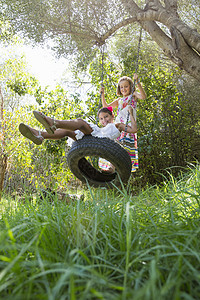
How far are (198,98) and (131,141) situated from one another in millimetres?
3497

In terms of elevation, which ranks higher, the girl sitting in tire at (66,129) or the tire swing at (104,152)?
the girl sitting in tire at (66,129)

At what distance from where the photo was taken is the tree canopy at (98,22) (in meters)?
3.41

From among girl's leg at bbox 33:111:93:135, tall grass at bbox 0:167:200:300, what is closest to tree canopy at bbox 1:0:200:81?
girl's leg at bbox 33:111:93:135

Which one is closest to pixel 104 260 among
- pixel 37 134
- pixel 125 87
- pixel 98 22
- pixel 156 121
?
pixel 37 134

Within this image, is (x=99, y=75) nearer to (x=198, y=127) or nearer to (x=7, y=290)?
(x=198, y=127)

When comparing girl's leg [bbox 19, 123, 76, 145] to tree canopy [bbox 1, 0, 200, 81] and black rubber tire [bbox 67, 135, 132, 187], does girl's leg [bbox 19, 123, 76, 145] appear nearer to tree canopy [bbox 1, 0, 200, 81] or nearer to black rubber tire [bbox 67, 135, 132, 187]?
black rubber tire [bbox 67, 135, 132, 187]

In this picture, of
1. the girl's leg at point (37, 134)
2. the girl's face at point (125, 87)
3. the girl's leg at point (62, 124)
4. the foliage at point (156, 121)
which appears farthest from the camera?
the foliage at point (156, 121)

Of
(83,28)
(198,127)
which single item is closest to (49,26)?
(83,28)

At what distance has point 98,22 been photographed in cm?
446

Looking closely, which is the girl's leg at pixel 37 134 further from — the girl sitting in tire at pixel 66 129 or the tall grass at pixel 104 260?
the tall grass at pixel 104 260

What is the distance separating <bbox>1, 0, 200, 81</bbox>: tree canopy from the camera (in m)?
3.41

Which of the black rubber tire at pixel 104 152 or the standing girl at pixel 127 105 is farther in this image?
the standing girl at pixel 127 105

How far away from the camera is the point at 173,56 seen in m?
3.50

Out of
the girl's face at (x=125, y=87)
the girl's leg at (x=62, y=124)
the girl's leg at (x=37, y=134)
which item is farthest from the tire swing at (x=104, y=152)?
the girl's face at (x=125, y=87)
